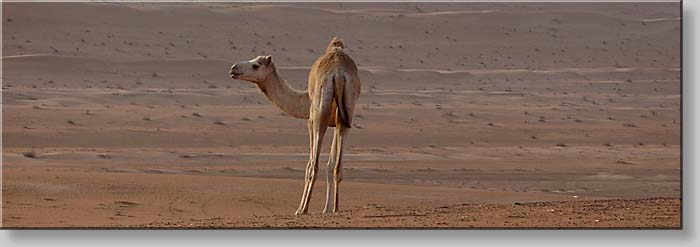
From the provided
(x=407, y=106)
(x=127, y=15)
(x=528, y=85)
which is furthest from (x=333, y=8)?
(x=407, y=106)

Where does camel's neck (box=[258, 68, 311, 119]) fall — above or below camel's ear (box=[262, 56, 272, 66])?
below

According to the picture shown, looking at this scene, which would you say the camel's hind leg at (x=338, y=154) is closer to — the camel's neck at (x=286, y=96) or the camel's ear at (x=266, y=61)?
the camel's neck at (x=286, y=96)

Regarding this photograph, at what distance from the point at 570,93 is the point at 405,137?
915cm

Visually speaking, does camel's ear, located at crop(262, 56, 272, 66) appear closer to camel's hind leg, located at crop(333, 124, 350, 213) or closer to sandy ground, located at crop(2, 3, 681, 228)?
camel's hind leg, located at crop(333, 124, 350, 213)

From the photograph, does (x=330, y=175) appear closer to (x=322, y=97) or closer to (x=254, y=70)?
(x=322, y=97)

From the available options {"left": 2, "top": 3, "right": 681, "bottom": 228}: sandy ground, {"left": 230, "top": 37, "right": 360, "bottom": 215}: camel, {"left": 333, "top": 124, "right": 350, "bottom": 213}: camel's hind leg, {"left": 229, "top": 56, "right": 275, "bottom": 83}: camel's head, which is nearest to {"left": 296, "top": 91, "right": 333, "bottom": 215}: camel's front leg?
{"left": 230, "top": 37, "right": 360, "bottom": 215}: camel

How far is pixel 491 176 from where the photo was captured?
19578 millimetres

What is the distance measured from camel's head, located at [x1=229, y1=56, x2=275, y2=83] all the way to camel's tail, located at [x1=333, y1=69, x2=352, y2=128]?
94 centimetres

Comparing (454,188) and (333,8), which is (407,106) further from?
(333,8)

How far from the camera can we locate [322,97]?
12117mm

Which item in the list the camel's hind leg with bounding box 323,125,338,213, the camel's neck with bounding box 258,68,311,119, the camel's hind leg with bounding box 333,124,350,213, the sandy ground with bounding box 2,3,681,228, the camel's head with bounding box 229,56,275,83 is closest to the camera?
the camel's hind leg with bounding box 333,124,350,213

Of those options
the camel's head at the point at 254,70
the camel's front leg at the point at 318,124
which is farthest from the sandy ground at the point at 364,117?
the camel's head at the point at 254,70

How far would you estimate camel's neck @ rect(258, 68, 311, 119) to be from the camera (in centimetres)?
1278

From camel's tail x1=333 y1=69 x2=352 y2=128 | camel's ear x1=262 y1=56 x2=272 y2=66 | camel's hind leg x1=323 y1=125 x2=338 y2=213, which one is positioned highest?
camel's ear x1=262 y1=56 x2=272 y2=66
